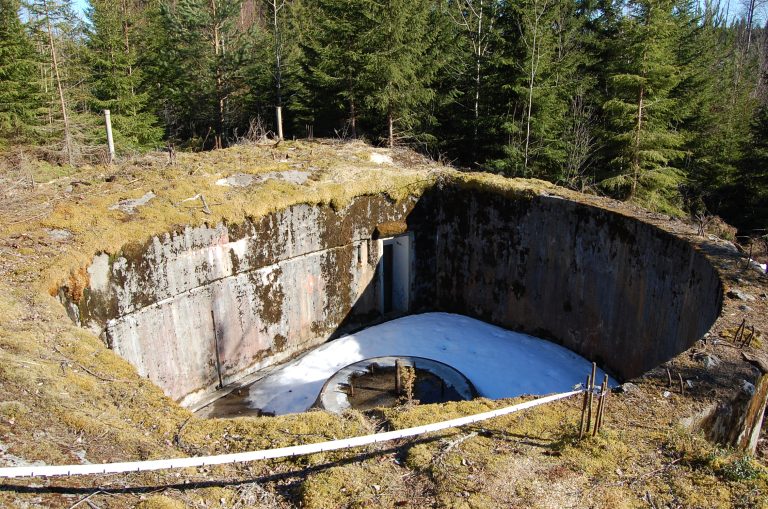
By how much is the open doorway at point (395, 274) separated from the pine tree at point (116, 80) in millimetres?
12803

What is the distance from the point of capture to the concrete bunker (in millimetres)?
9648

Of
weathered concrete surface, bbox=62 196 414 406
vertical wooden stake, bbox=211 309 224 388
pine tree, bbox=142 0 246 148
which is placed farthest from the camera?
pine tree, bbox=142 0 246 148

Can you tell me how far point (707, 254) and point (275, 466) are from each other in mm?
7844

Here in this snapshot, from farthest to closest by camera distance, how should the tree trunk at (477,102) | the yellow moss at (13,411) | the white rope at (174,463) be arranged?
1. the tree trunk at (477,102)
2. the yellow moss at (13,411)
3. the white rope at (174,463)

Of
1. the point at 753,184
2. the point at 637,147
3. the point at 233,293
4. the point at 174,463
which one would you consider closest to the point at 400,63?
the point at 637,147

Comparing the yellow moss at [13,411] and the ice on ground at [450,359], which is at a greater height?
the yellow moss at [13,411]

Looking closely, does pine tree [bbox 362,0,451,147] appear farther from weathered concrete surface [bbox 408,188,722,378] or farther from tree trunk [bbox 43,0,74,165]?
tree trunk [bbox 43,0,74,165]

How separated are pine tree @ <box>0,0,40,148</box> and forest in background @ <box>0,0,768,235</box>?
0.06m

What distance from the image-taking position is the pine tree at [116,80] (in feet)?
73.9

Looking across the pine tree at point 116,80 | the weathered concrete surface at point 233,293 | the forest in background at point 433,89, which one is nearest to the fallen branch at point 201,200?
the weathered concrete surface at point 233,293

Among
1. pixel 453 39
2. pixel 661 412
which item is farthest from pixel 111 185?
pixel 453 39

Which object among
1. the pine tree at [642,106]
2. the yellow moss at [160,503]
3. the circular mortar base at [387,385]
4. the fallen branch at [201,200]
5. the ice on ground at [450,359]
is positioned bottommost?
the ice on ground at [450,359]

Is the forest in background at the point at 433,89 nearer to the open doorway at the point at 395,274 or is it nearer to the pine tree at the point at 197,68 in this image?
the pine tree at the point at 197,68

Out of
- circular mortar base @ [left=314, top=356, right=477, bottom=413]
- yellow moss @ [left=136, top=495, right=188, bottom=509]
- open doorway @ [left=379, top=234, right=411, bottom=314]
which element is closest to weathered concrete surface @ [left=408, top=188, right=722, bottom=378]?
open doorway @ [left=379, top=234, right=411, bottom=314]
